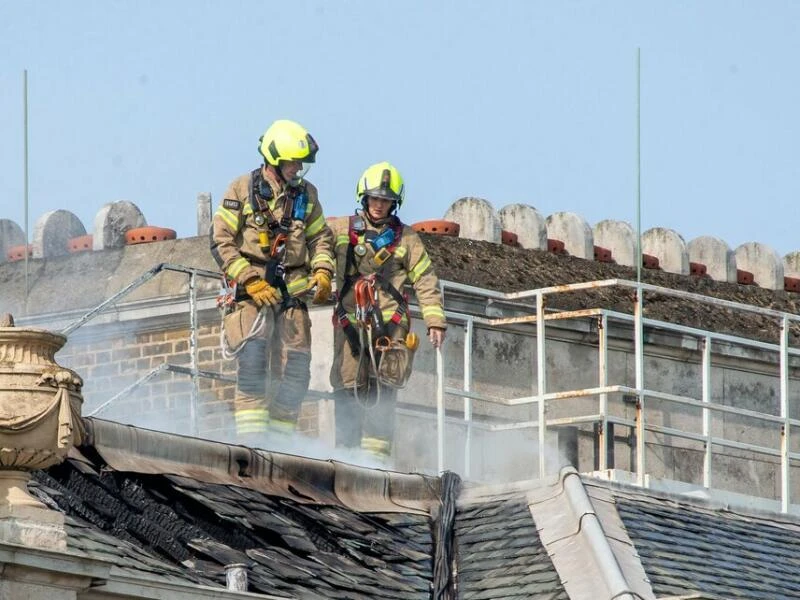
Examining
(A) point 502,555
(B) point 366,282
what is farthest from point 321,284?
(A) point 502,555

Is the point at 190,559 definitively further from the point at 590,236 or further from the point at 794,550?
the point at 590,236

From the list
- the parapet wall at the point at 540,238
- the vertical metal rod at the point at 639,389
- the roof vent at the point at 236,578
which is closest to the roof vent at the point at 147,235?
the parapet wall at the point at 540,238

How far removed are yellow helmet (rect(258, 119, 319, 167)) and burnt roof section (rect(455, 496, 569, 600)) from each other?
8.63 feet

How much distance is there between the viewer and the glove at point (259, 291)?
21297mm

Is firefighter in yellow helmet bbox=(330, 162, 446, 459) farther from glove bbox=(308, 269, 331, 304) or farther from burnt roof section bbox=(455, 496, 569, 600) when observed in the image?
burnt roof section bbox=(455, 496, 569, 600)

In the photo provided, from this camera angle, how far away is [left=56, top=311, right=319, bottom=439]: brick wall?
83.5ft

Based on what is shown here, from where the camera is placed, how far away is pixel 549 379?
26.4 m

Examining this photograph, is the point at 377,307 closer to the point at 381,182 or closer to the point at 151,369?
the point at 381,182

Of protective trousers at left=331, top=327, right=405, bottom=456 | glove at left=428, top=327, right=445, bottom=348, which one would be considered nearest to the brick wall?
protective trousers at left=331, top=327, right=405, bottom=456

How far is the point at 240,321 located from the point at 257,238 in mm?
572

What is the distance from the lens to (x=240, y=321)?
2141 cm

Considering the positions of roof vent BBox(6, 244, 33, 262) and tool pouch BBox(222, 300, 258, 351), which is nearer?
tool pouch BBox(222, 300, 258, 351)

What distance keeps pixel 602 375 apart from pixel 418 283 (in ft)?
5.29

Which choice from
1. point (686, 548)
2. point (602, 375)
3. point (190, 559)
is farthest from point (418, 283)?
point (190, 559)
